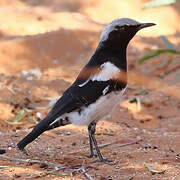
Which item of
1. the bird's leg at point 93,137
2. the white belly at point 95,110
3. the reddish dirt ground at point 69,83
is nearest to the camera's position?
the reddish dirt ground at point 69,83

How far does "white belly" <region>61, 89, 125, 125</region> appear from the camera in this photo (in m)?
4.52

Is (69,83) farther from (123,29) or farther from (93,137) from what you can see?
(123,29)

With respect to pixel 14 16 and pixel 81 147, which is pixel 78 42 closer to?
pixel 14 16

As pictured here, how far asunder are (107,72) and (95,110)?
1.29 ft

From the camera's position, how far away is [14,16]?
10062mm

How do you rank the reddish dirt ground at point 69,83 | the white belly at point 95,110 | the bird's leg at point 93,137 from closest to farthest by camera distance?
the reddish dirt ground at point 69,83
the white belly at point 95,110
the bird's leg at point 93,137

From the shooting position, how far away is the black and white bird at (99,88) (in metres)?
4.53

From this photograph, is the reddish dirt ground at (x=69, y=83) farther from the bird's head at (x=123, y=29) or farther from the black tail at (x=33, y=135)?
the bird's head at (x=123, y=29)

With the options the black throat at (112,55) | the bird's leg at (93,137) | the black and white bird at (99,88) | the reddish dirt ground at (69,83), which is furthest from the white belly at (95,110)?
the reddish dirt ground at (69,83)

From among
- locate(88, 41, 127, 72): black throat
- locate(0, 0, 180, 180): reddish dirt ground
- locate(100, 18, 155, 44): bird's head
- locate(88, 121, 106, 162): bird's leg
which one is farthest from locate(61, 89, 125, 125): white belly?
locate(100, 18, 155, 44): bird's head

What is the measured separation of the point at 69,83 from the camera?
762 centimetres

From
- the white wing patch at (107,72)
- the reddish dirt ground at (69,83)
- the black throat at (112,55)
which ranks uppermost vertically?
the black throat at (112,55)

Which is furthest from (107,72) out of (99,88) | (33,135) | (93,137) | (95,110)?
(33,135)

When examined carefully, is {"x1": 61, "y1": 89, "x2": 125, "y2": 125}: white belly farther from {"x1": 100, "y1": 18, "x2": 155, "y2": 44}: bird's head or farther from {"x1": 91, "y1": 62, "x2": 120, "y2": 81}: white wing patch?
{"x1": 100, "y1": 18, "x2": 155, "y2": 44}: bird's head
